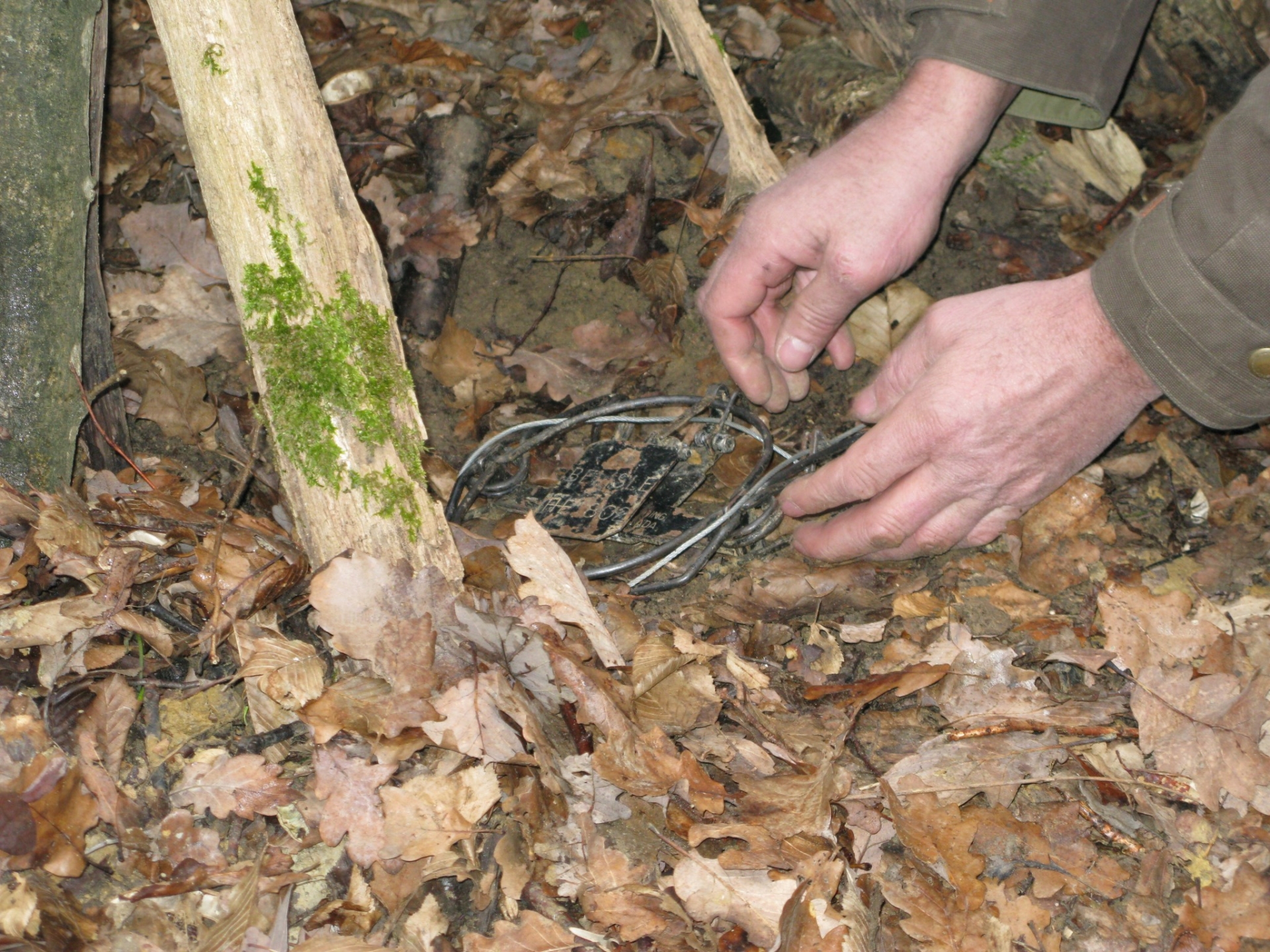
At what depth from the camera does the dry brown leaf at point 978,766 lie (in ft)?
7.11

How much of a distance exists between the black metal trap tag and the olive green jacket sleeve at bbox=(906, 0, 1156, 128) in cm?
161

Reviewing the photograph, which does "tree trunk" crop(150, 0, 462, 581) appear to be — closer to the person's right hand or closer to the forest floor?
the forest floor

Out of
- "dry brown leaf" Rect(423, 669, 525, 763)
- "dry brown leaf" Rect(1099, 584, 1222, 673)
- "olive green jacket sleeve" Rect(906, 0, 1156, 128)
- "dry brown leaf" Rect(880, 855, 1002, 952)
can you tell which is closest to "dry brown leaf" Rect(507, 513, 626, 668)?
"dry brown leaf" Rect(423, 669, 525, 763)

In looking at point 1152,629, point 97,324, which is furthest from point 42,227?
point 1152,629

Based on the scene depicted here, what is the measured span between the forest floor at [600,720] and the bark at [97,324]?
0.35ft

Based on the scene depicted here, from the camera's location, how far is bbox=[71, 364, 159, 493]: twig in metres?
2.70

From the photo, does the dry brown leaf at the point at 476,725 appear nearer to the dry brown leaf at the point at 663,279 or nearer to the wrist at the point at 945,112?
the dry brown leaf at the point at 663,279

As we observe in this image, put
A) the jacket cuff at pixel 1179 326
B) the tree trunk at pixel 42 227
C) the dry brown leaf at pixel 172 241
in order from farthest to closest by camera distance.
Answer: the dry brown leaf at pixel 172 241
the tree trunk at pixel 42 227
the jacket cuff at pixel 1179 326

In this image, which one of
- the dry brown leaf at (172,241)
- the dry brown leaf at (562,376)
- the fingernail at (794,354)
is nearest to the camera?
the fingernail at (794,354)

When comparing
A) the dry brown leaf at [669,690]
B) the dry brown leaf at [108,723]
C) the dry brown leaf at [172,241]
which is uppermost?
the dry brown leaf at [172,241]

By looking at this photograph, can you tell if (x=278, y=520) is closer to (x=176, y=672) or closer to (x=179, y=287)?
(x=176, y=672)

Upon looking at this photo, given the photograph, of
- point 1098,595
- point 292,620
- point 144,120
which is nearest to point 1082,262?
point 1098,595

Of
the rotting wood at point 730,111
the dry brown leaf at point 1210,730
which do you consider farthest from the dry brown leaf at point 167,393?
the dry brown leaf at point 1210,730

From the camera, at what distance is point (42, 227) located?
2633mm
